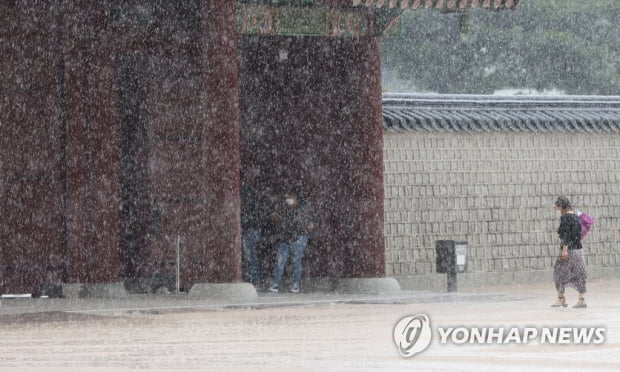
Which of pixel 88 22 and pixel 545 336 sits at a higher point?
pixel 88 22

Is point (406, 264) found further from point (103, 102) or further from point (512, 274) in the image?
point (103, 102)

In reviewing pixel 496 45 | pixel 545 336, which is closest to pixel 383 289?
pixel 545 336

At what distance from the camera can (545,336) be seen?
16.0 m

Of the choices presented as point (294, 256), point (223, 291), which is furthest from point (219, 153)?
point (294, 256)

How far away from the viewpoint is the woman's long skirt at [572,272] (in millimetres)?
22047

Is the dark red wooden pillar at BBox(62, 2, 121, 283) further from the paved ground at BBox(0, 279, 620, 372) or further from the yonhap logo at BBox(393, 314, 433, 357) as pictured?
the yonhap logo at BBox(393, 314, 433, 357)

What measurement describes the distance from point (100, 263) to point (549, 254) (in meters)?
10.3

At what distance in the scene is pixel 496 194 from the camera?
1192 inches

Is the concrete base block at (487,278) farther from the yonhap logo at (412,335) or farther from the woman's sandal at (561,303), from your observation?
the yonhap logo at (412,335)

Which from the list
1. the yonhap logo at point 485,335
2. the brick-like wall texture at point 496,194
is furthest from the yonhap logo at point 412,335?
the brick-like wall texture at point 496,194

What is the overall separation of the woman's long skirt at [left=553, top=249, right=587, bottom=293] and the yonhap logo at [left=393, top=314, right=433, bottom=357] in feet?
14.7

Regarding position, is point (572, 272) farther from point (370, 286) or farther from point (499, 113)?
point (499, 113)

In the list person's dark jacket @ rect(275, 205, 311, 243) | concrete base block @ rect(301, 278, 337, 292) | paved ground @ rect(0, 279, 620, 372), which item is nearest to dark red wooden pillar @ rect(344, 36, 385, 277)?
concrete base block @ rect(301, 278, 337, 292)

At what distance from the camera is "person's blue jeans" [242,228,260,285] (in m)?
25.8
